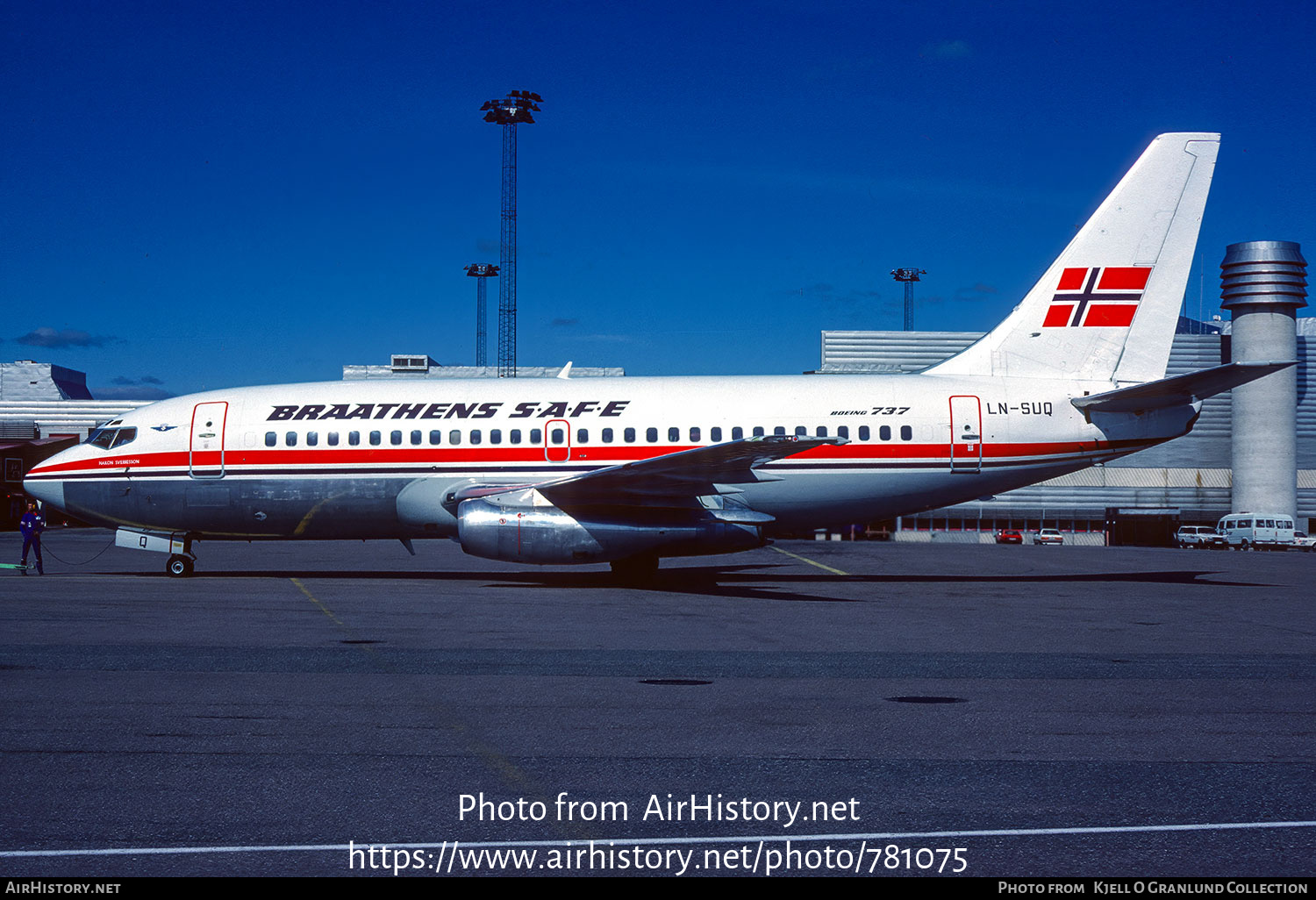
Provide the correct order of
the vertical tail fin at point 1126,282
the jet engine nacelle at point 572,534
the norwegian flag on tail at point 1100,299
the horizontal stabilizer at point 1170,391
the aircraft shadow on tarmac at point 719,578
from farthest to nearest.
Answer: the norwegian flag on tail at point 1100,299
the vertical tail fin at point 1126,282
the aircraft shadow on tarmac at point 719,578
the jet engine nacelle at point 572,534
the horizontal stabilizer at point 1170,391

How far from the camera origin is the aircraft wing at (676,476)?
20125mm

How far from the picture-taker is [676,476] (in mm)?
21625

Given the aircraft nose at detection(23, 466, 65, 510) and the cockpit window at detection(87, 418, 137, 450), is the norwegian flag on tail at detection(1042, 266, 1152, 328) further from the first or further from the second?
the aircraft nose at detection(23, 466, 65, 510)

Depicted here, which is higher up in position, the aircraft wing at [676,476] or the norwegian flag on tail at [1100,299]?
the norwegian flag on tail at [1100,299]

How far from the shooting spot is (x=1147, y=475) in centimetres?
7919

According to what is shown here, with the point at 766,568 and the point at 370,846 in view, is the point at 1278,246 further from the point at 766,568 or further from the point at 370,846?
the point at 370,846

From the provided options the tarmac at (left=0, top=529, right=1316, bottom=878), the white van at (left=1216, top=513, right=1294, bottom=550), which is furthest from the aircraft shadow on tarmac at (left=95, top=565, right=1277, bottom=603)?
the white van at (left=1216, top=513, right=1294, bottom=550)

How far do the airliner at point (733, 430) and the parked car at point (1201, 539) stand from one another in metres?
42.9

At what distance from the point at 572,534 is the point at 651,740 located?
13.1 meters

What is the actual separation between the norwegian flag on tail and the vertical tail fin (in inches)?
0.8

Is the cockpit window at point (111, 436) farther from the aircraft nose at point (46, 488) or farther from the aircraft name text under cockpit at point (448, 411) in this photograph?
the aircraft name text under cockpit at point (448, 411)

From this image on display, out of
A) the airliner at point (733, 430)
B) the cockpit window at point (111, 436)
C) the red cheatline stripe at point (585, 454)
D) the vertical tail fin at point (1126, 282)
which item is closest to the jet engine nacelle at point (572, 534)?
the airliner at point (733, 430)
